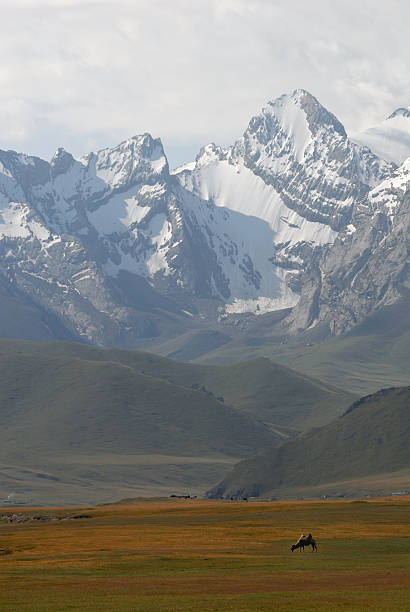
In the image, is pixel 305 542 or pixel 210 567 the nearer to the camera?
pixel 210 567

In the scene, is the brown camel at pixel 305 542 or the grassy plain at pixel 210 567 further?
the brown camel at pixel 305 542

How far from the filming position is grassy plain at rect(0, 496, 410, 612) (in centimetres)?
6969

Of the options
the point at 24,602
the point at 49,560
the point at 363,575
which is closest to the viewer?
the point at 24,602

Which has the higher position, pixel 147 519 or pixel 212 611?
pixel 212 611

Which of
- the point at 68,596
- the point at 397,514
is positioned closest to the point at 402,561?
the point at 68,596

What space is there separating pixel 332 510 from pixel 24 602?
12265 centimetres

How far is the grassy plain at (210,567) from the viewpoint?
69688 mm

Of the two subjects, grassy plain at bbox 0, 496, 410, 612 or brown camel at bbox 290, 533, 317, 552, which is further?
brown camel at bbox 290, 533, 317, 552

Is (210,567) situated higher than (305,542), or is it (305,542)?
(210,567)

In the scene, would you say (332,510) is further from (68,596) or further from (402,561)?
(68,596)

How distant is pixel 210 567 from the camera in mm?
91875

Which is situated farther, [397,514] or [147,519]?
[147,519]

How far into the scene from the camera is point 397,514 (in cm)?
16962

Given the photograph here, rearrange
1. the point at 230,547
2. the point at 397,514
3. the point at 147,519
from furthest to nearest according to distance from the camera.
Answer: the point at 147,519
the point at 397,514
the point at 230,547
